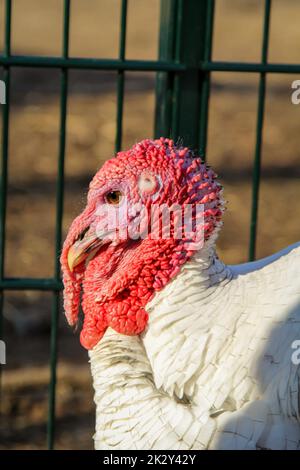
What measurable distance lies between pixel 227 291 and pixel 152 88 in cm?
Result: 1038

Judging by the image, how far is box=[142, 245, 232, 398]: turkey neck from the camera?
3.26 meters

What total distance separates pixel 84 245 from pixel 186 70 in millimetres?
1420

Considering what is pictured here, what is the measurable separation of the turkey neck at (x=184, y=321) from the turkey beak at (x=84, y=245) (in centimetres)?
23

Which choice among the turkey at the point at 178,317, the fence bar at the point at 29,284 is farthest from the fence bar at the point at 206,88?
the turkey at the point at 178,317

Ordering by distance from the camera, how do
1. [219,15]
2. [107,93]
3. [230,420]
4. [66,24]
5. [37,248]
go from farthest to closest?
[219,15], [107,93], [37,248], [66,24], [230,420]

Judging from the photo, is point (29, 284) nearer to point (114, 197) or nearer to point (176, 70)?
point (176, 70)

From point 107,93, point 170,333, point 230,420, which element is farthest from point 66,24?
point 107,93

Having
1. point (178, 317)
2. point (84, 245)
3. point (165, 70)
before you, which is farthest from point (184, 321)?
point (165, 70)

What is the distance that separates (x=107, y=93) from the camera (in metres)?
13.2

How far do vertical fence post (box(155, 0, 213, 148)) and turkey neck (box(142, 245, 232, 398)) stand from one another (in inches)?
49.7

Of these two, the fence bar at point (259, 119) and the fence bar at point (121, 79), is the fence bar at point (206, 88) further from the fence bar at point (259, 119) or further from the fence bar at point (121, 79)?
the fence bar at point (121, 79)

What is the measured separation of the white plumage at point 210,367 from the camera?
321 centimetres

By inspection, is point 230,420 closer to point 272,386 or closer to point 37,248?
point 272,386

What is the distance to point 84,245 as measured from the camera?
3303 millimetres
